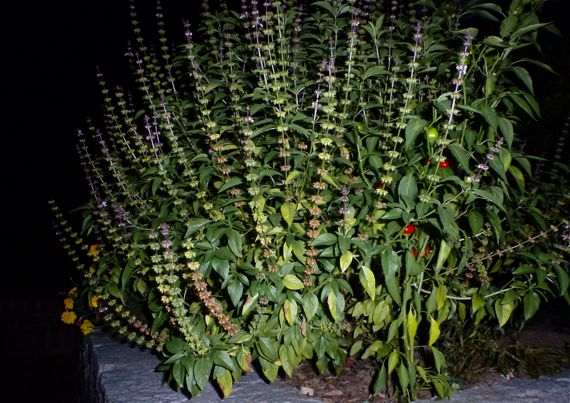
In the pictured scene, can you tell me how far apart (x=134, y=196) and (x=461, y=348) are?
1817 mm

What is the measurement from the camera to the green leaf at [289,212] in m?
1.90

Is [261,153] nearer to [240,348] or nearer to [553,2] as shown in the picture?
[240,348]

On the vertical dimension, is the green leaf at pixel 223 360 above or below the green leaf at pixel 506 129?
below

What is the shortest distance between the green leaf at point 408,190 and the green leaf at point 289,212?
39 centimetres

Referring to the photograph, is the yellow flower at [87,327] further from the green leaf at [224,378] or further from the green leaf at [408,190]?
the green leaf at [408,190]

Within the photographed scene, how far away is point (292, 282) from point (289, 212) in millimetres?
278

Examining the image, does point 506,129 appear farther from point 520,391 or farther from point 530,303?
point 520,391

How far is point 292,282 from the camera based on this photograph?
1.98 metres

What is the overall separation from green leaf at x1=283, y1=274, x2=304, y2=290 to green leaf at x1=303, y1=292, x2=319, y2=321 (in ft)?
0.19

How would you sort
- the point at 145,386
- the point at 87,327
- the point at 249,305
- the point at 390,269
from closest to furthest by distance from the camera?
the point at 390,269, the point at 249,305, the point at 145,386, the point at 87,327

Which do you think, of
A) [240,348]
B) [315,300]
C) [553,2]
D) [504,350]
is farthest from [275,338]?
[553,2]

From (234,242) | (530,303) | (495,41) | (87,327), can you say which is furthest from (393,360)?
(87,327)

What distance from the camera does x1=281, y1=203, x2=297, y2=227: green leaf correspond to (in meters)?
1.90

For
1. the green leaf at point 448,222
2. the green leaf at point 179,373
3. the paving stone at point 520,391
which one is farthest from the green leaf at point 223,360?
the green leaf at point 448,222
